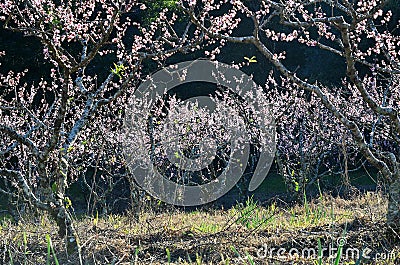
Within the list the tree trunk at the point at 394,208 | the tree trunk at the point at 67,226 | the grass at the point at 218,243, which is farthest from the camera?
the tree trunk at the point at 67,226

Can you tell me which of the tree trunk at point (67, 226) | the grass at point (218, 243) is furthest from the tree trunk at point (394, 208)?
the tree trunk at point (67, 226)

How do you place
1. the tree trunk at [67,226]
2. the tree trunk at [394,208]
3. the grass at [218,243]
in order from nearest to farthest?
1. the grass at [218,243]
2. the tree trunk at [394,208]
3. the tree trunk at [67,226]

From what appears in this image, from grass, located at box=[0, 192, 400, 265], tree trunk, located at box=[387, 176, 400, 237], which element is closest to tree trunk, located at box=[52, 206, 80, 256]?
grass, located at box=[0, 192, 400, 265]

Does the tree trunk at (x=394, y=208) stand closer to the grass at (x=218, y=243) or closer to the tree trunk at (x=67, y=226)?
the grass at (x=218, y=243)

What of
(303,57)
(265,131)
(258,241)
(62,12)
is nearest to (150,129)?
(265,131)

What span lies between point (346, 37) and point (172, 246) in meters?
2.26

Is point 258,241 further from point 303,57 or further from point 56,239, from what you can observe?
point 303,57

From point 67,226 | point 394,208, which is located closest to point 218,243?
point 67,226

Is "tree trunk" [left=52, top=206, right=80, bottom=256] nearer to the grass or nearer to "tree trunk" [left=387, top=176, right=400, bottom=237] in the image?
the grass

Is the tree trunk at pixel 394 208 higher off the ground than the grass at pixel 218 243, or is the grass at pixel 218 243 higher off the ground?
the tree trunk at pixel 394 208

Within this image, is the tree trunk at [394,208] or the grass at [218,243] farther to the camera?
the tree trunk at [394,208]

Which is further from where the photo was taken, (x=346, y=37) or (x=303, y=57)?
(x=303, y=57)

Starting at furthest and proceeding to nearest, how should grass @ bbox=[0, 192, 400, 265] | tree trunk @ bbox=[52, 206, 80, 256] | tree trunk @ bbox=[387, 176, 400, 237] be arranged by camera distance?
1. tree trunk @ bbox=[52, 206, 80, 256]
2. tree trunk @ bbox=[387, 176, 400, 237]
3. grass @ bbox=[0, 192, 400, 265]

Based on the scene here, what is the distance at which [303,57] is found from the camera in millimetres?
17531
